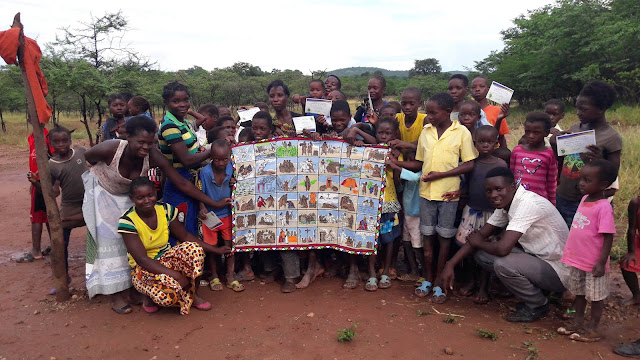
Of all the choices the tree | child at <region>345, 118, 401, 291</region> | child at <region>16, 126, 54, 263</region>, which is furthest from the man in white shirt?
the tree

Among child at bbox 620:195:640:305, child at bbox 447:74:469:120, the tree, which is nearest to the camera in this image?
child at bbox 620:195:640:305

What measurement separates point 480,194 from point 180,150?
2917mm

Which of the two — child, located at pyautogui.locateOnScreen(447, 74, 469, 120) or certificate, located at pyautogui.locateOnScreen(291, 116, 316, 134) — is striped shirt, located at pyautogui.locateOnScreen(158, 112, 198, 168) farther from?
child, located at pyautogui.locateOnScreen(447, 74, 469, 120)

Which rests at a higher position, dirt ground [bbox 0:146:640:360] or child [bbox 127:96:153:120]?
child [bbox 127:96:153:120]

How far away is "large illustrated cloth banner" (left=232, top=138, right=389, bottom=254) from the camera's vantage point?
455 centimetres

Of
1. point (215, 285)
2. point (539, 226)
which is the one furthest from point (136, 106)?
point (539, 226)

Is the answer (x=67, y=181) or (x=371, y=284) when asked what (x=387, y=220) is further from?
(x=67, y=181)

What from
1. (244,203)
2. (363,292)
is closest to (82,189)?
(244,203)

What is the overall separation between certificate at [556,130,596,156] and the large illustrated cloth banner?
1669 mm

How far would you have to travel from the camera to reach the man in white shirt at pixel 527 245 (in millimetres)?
3789

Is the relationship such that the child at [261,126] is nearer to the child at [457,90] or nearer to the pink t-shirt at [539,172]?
the child at [457,90]

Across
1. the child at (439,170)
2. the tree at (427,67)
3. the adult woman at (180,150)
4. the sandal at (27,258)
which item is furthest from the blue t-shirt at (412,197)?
the tree at (427,67)

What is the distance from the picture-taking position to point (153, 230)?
13.2 feet

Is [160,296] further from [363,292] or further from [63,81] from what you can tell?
[63,81]
